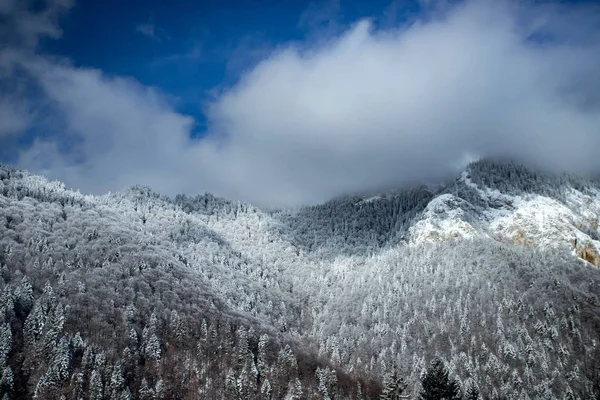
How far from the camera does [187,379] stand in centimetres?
17062

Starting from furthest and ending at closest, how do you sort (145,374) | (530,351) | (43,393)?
(530,351)
(145,374)
(43,393)

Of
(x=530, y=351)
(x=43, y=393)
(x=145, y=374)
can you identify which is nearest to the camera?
(x=43, y=393)

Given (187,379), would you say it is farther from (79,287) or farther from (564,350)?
(564,350)

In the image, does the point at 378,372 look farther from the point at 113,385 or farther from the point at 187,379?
the point at 113,385

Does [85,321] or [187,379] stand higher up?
[85,321]

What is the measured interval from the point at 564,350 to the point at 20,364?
18018 centimetres

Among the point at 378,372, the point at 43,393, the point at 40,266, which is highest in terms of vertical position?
the point at 40,266

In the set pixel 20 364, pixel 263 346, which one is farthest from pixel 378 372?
pixel 20 364

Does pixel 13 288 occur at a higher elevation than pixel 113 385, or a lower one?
higher

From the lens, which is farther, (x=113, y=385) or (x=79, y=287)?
(x=79, y=287)

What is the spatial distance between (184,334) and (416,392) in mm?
84862

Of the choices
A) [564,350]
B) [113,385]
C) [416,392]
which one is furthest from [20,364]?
[564,350]

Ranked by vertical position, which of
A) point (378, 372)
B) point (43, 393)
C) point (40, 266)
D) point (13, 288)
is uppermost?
point (40, 266)

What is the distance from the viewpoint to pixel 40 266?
190 meters
